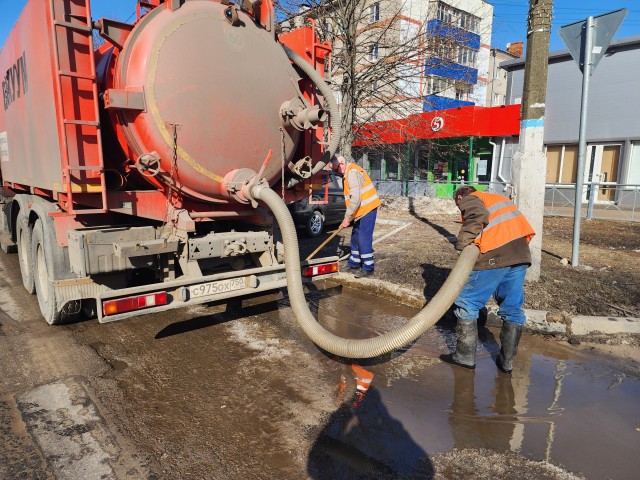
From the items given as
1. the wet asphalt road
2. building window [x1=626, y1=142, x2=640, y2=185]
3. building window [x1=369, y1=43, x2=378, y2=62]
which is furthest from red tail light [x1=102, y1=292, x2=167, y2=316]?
building window [x1=626, y1=142, x2=640, y2=185]

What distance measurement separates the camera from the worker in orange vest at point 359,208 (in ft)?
19.1

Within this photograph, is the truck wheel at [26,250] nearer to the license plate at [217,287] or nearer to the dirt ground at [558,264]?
the license plate at [217,287]

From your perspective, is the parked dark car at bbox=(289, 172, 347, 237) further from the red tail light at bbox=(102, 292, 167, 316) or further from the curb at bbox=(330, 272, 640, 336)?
the red tail light at bbox=(102, 292, 167, 316)

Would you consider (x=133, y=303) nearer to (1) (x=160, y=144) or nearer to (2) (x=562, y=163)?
(1) (x=160, y=144)

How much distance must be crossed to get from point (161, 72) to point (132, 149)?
0.68 m

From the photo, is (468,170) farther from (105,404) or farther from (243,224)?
(105,404)

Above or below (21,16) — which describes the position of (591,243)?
below

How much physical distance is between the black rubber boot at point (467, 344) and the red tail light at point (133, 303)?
238 cm

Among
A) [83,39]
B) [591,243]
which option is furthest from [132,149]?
[591,243]

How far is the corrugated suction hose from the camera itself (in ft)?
10.4

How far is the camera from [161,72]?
136 inches

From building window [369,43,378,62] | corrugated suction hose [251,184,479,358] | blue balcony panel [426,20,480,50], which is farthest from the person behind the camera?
blue balcony panel [426,20,480,50]

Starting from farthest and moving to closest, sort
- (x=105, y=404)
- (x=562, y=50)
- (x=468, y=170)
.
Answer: (x=468, y=170) < (x=562, y=50) < (x=105, y=404)

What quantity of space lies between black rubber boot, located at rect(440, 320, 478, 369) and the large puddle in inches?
2.8
